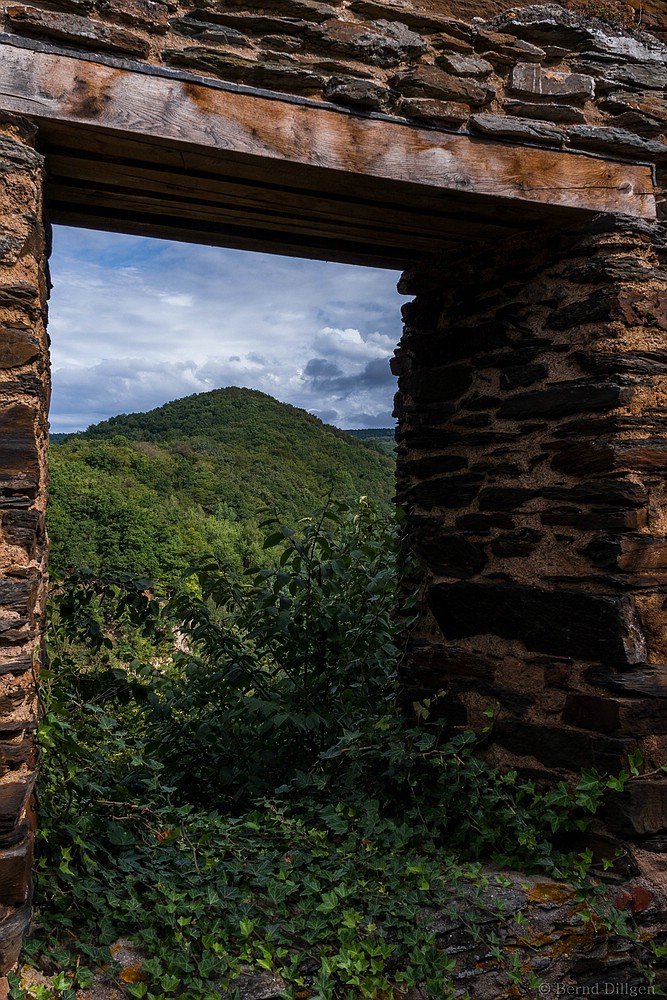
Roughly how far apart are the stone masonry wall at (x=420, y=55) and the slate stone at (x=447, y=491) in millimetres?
1302

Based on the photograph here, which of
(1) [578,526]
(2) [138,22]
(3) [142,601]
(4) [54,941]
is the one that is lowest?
(4) [54,941]

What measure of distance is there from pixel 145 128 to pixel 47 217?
60 centimetres

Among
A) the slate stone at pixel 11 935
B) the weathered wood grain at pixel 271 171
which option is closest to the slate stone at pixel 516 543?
the weathered wood grain at pixel 271 171

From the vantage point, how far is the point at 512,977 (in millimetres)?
2672

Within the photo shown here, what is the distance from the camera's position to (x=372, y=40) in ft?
9.43

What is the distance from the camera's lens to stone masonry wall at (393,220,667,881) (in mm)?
3021

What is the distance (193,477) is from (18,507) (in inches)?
430

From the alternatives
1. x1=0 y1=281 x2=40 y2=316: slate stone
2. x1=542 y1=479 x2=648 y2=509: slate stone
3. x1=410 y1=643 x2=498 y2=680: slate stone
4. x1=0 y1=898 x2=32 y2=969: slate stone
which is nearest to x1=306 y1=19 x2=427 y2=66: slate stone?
x1=0 y1=281 x2=40 y2=316: slate stone

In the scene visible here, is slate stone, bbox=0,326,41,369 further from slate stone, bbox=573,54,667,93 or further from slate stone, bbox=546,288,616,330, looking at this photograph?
slate stone, bbox=573,54,667,93

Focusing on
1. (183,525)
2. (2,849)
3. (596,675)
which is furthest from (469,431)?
(183,525)

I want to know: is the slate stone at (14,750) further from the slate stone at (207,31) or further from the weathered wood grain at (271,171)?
the slate stone at (207,31)

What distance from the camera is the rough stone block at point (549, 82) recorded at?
123 inches

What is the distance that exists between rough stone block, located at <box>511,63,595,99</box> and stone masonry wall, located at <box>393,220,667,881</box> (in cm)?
50

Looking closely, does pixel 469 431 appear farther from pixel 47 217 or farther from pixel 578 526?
pixel 47 217
